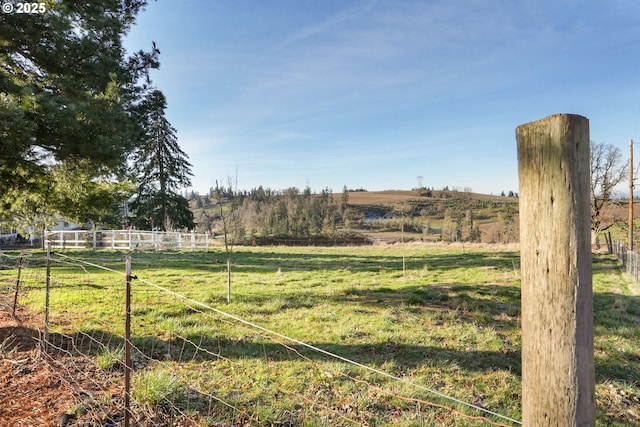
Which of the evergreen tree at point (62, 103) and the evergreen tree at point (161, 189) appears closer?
the evergreen tree at point (62, 103)

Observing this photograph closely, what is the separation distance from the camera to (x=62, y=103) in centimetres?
612

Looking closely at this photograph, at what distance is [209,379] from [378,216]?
228 ft

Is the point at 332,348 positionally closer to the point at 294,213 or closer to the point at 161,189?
the point at 161,189

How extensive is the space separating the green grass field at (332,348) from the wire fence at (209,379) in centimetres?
2

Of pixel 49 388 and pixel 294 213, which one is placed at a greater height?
pixel 294 213

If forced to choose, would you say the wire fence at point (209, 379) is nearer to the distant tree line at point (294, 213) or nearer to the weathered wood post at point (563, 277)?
the weathered wood post at point (563, 277)

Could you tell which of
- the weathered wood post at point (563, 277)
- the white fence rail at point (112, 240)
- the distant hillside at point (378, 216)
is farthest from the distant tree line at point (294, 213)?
the weathered wood post at point (563, 277)

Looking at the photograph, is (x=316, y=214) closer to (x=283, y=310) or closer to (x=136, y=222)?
(x=136, y=222)

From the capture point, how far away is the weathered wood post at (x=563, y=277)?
1.24 m

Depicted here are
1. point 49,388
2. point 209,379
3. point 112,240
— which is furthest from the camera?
point 112,240

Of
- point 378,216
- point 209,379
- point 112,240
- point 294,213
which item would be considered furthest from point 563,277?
point 378,216

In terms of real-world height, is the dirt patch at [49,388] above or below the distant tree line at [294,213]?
below

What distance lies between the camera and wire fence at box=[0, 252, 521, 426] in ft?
10.9

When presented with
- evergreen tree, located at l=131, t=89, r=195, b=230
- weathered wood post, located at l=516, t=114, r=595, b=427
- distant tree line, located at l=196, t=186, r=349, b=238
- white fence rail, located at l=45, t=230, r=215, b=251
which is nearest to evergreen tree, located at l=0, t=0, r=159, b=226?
weathered wood post, located at l=516, t=114, r=595, b=427
